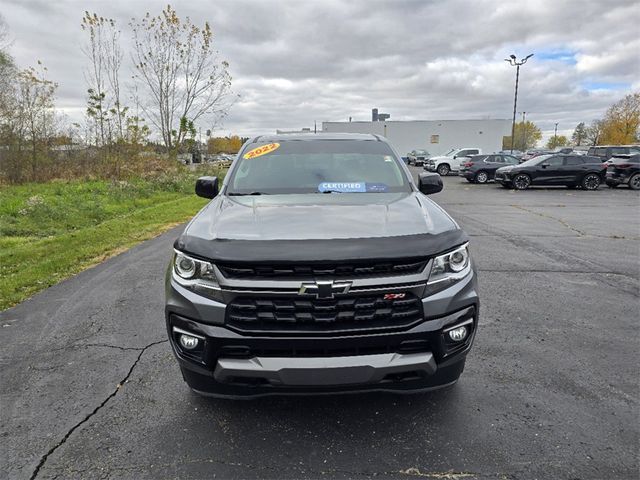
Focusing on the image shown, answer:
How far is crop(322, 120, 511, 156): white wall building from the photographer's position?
193ft

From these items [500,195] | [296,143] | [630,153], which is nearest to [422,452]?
[296,143]

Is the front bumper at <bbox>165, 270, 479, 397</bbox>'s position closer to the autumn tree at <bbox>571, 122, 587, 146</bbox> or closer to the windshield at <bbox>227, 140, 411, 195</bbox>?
the windshield at <bbox>227, 140, 411, 195</bbox>

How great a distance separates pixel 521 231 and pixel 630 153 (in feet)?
57.6

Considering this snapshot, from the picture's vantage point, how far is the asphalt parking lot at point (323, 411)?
2.33 metres

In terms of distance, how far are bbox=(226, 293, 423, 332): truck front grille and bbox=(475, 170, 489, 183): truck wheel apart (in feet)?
78.8

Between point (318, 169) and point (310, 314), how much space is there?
1.89 meters

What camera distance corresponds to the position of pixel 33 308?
4.67 m

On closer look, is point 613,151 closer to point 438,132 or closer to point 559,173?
point 559,173

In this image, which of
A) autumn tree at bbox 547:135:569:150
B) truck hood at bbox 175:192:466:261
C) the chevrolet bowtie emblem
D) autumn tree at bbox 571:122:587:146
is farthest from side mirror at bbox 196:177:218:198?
autumn tree at bbox 547:135:569:150

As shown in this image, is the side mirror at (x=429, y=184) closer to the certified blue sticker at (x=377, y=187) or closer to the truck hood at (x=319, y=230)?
the certified blue sticker at (x=377, y=187)

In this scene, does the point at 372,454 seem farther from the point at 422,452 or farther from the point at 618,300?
the point at 618,300

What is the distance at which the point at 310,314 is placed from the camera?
7.41 ft

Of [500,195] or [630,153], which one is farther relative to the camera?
[630,153]

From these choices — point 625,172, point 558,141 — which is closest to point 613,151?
point 625,172
